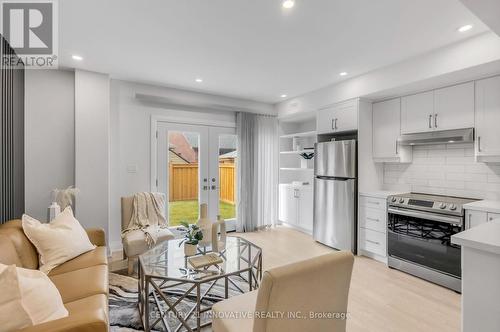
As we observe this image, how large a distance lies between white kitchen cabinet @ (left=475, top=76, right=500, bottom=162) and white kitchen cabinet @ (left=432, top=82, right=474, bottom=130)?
69 millimetres

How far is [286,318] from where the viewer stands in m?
1.20

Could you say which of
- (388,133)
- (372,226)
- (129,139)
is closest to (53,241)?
(129,139)

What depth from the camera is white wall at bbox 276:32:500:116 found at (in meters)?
2.40

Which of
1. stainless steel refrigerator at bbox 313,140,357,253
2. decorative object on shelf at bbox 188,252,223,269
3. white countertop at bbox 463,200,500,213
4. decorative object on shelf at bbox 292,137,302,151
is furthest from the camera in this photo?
decorative object on shelf at bbox 292,137,302,151

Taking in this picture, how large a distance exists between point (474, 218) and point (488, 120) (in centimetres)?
107

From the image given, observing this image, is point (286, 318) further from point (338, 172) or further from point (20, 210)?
point (20, 210)

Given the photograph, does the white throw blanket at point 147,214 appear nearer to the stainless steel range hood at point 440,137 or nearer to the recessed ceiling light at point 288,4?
the recessed ceiling light at point 288,4

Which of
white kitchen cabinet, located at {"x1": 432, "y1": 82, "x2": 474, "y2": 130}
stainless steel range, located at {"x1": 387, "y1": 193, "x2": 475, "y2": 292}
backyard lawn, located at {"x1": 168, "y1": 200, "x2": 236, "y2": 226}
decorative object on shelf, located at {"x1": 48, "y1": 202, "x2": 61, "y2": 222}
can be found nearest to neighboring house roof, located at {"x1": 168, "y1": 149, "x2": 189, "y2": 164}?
backyard lawn, located at {"x1": 168, "y1": 200, "x2": 236, "y2": 226}

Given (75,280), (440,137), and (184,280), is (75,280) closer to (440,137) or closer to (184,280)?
(184,280)

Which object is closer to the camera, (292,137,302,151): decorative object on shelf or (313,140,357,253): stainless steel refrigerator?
(313,140,357,253): stainless steel refrigerator

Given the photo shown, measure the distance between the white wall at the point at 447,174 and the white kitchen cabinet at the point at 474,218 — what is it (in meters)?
0.61

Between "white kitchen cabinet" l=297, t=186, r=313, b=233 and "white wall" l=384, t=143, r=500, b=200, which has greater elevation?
"white wall" l=384, t=143, r=500, b=200

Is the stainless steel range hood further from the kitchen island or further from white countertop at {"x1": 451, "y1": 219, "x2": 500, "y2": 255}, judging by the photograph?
the kitchen island

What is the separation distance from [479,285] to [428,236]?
1.72m
